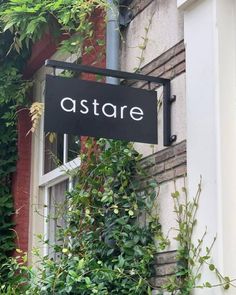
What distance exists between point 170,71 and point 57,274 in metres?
1.38

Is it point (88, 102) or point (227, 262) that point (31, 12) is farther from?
point (227, 262)

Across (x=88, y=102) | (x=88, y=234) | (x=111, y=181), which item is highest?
(x=88, y=102)

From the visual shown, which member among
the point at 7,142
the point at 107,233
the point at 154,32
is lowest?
the point at 107,233

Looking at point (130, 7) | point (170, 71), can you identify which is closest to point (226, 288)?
point (170, 71)

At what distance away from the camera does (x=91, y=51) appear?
4.62 meters

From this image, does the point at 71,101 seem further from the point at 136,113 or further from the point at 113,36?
the point at 113,36

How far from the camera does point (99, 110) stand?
3465mm

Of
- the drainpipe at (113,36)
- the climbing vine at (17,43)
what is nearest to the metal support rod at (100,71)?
the drainpipe at (113,36)

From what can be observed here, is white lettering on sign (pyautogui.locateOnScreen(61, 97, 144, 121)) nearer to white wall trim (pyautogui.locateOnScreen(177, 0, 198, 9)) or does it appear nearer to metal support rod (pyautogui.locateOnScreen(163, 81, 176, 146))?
metal support rod (pyautogui.locateOnScreen(163, 81, 176, 146))

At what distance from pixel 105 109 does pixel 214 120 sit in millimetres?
599

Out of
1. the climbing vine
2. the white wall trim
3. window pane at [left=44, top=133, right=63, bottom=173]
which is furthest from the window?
the white wall trim

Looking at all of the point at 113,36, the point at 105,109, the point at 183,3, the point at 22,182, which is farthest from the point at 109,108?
the point at 22,182

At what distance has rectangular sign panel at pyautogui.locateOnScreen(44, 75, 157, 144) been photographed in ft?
11.0

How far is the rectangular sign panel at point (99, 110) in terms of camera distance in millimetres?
3361
